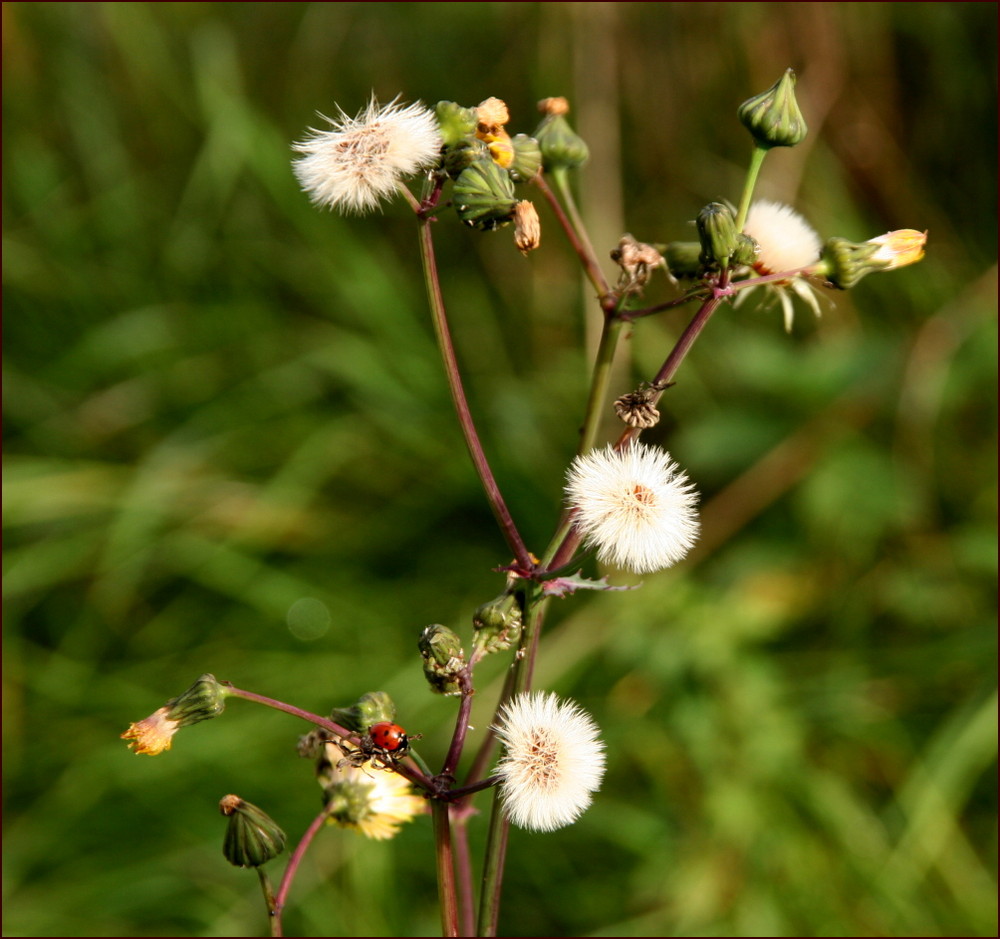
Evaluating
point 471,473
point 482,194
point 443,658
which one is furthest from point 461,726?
point 471,473

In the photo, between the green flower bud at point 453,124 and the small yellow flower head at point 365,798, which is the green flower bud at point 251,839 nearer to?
the small yellow flower head at point 365,798

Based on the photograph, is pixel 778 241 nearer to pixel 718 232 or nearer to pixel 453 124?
pixel 718 232

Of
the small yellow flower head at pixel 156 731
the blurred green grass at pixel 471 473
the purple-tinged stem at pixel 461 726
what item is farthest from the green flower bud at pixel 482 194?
the blurred green grass at pixel 471 473

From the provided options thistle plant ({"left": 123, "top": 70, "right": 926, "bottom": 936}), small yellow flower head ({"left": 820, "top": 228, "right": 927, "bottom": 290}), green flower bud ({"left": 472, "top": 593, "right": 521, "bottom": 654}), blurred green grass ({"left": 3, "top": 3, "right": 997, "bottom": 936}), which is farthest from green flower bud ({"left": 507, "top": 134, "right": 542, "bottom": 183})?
blurred green grass ({"left": 3, "top": 3, "right": 997, "bottom": 936})

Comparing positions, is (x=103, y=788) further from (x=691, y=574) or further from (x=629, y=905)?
(x=691, y=574)

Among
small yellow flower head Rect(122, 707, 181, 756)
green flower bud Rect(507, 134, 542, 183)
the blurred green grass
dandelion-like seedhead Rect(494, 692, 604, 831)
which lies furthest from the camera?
the blurred green grass

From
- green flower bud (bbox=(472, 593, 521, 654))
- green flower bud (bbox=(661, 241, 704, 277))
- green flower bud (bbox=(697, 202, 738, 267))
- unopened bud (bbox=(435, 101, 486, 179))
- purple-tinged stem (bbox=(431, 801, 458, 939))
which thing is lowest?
purple-tinged stem (bbox=(431, 801, 458, 939))

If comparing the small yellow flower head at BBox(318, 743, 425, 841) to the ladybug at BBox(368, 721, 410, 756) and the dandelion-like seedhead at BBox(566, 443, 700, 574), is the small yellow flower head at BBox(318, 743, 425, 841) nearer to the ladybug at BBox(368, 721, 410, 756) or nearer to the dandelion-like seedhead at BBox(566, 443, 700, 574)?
the ladybug at BBox(368, 721, 410, 756)
